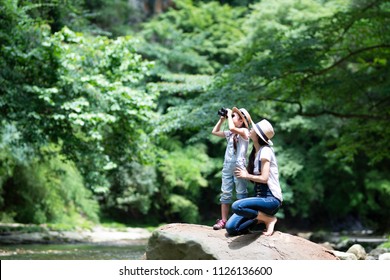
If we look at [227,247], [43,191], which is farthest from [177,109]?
[227,247]

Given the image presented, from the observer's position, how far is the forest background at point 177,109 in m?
10.5

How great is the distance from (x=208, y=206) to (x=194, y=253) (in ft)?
59.5

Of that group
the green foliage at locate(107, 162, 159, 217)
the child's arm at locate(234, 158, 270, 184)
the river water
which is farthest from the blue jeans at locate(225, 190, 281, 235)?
the green foliage at locate(107, 162, 159, 217)

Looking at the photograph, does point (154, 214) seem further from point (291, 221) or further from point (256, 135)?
point (256, 135)

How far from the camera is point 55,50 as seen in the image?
398 inches

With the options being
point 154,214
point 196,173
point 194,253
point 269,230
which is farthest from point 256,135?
point 154,214

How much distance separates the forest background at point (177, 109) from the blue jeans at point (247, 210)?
5.67 meters

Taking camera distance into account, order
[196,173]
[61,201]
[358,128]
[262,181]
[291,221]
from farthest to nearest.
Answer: [291,221], [196,173], [61,201], [358,128], [262,181]

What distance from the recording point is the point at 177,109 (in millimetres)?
12039

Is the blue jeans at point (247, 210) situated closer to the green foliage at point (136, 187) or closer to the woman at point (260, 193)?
the woman at point (260, 193)

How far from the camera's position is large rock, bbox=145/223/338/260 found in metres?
4.48

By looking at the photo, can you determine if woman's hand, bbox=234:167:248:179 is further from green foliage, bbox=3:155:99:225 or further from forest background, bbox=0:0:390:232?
green foliage, bbox=3:155:99:225

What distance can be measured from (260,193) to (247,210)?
262 millimetres

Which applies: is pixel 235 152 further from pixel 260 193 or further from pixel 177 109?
pixel 177 109
